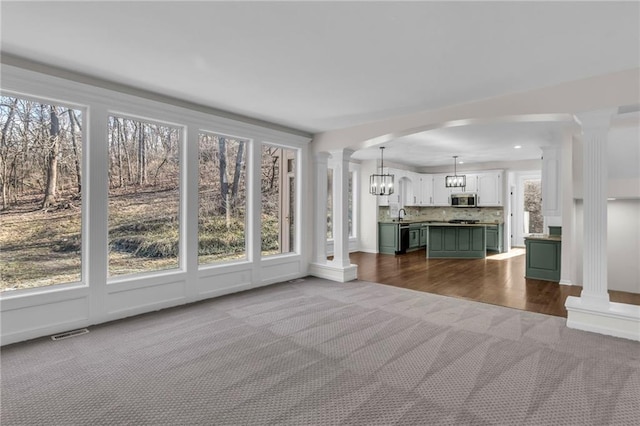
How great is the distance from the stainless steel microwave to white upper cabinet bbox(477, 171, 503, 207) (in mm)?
151

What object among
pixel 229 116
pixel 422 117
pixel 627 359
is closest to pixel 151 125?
pixel 229 116

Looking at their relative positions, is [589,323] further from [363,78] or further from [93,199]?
[93,199]

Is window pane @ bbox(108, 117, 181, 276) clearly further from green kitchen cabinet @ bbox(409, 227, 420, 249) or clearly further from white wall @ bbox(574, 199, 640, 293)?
green kitchen cabinet @ bbox(409, 227, 420, 249)

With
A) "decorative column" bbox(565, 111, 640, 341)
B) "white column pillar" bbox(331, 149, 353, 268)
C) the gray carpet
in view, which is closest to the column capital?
"white column pillar" bbox(331, 149, 353, 268)

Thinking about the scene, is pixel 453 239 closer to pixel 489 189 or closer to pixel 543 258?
pixel 489 189

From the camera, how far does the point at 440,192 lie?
33.6ft

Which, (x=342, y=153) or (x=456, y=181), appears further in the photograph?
(x=456, y=181)

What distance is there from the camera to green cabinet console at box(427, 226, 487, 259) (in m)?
8.19

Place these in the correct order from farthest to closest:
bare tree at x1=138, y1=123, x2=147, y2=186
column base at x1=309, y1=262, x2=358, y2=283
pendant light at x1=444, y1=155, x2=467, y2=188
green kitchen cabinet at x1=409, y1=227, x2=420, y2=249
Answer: green kitchen cabinet at x1=409, y1=227, x2=420, y2=249, pendant light at x1=444, y1=155, x2=467, y2=188, column base at x1=309, y1=262, x2=358, y2=283, bare tree at x1=138, y1=123, x2=147, y2=186

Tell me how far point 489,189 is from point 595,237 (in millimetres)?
6261

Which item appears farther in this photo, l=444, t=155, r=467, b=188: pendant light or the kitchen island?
l=444, t=155, r=467, b=188: pendant light

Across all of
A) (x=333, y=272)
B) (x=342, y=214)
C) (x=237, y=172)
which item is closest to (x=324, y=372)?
(x=333, y=272)

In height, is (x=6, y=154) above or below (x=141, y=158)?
below

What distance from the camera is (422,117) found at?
4516 mm
